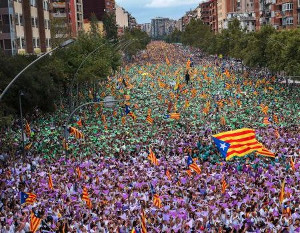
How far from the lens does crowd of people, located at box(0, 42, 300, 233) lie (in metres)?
14.6

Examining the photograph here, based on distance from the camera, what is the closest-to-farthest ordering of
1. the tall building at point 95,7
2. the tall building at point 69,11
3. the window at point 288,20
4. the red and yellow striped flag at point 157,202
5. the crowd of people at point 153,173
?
the crowd of people at point 153,173 → the red and yellow striped flag at point 157,202 → the window at point 288,20 → the tall building at point 69,11 → the tall building at point 95,7

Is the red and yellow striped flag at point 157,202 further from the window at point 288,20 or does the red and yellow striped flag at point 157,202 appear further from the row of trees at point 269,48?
the window at point 288,20

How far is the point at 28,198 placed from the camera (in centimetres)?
1664

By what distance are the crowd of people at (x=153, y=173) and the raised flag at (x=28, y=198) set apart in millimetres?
244

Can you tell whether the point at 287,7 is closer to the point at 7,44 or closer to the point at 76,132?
the point at 7,44

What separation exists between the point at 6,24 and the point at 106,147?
884 inches

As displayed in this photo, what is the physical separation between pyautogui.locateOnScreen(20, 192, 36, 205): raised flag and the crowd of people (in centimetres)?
24

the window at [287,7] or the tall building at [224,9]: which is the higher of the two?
the tall building at [224,9]

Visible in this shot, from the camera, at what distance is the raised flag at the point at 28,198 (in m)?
16.6

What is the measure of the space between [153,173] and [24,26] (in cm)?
3310

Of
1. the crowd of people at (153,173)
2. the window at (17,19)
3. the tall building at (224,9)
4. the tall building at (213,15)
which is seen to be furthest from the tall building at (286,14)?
the tall building at (213,15)

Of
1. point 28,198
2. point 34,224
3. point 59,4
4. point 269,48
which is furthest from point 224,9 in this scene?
point 34,224

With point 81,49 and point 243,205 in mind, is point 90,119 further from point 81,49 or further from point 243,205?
point 243,205

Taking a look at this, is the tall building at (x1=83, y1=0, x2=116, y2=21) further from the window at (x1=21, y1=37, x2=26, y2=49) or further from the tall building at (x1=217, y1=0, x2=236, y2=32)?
the window at (x1=21, y1=37, x2=26, y2=49)
